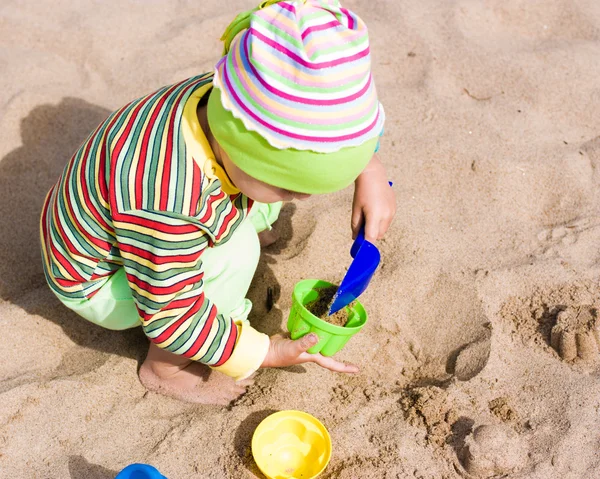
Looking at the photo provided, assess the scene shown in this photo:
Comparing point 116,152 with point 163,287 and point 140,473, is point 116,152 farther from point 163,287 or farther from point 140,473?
point 140,473

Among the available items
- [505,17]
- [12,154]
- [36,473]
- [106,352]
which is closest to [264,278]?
[106,352]

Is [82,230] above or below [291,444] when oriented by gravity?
above

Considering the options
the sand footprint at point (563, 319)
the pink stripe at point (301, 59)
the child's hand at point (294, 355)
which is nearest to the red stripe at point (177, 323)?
the child's hand at point (294, 355)

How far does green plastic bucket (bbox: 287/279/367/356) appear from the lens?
1.54m

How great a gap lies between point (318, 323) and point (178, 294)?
0.32 m

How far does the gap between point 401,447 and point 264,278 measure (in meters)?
0.65

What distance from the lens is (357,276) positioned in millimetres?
1593

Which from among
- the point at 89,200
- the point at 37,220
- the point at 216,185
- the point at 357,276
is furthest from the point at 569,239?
the point at 37,220

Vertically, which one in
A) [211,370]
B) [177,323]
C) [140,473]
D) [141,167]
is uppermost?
[141,167]

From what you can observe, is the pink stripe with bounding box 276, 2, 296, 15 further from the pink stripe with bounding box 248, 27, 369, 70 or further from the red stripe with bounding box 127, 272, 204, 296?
the red stripe with bounding box 127, 272, 204, 296

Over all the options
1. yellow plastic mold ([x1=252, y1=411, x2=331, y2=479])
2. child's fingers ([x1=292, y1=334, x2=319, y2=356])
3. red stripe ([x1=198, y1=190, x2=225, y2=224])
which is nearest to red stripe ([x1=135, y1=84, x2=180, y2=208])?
red stripe ([x1=198, y1=190, x2=225, y2=224])

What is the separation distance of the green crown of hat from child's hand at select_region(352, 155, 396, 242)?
0.46m

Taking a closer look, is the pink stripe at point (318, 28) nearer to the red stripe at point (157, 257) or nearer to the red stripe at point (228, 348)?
the red stripe at point (157, 257)

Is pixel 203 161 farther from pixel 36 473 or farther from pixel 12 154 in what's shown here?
pixel 12 154
